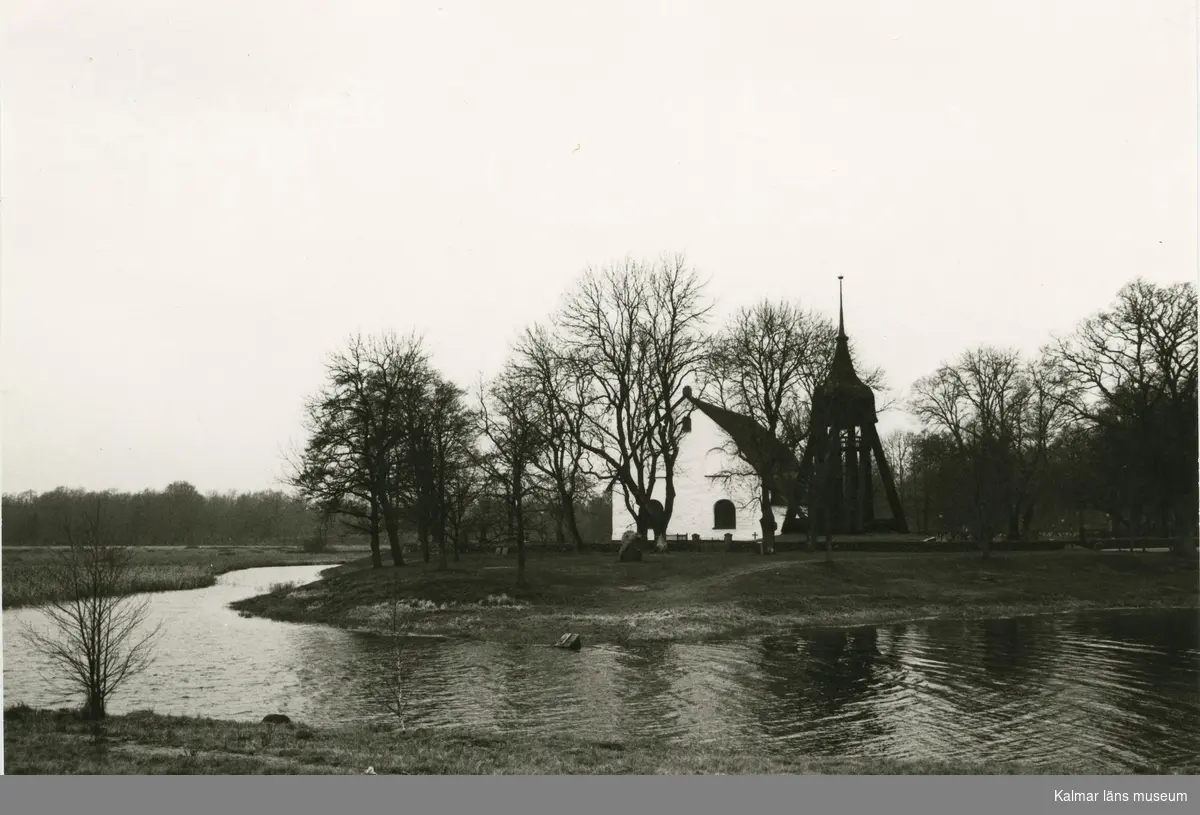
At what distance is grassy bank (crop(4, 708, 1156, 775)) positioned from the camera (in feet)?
35.4

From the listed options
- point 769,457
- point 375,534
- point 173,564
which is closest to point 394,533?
point 375,534

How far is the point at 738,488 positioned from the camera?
49.1 m

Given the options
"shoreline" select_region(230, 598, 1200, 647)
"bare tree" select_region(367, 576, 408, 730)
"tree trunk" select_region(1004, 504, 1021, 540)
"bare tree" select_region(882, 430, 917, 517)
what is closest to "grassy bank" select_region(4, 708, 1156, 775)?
"bare tree" select_region(367, 576, 408, 730)

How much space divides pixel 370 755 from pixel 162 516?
1871 inches

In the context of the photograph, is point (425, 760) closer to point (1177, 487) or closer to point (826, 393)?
point (826, 393)

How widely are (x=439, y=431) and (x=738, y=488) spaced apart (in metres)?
18.0

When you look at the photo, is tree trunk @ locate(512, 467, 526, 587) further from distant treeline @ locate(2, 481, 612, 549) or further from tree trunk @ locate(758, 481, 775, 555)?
tree trunk @ locate(758, 481, 775, 555)

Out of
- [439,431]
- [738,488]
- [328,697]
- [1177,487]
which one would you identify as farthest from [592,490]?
[328,697]

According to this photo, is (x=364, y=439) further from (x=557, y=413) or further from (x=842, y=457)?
(x=842, y=457)

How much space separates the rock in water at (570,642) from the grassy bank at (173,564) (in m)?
12.5

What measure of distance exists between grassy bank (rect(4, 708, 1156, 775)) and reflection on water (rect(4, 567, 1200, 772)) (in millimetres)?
1459

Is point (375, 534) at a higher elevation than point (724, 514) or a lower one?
lower

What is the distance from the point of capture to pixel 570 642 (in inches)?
955

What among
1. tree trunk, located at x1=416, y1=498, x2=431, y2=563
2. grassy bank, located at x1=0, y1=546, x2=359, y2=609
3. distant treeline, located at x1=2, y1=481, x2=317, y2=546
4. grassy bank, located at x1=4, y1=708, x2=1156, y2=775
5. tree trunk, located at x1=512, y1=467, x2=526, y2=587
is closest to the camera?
grassy bank, located at x1=4, y1=708, x2=1156, y2=775
